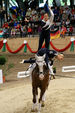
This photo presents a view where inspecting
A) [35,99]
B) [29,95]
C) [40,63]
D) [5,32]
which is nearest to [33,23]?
[5,32]

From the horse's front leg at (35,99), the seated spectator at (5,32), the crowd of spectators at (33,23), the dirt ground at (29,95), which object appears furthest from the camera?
the seated spectator at (5,32)

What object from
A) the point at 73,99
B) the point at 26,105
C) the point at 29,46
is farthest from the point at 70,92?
the point at 29,46

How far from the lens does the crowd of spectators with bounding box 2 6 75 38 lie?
2726 centimetres

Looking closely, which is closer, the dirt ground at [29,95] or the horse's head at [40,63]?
the horse's head at [40,63]

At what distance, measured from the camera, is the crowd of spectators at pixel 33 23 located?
1073 inches

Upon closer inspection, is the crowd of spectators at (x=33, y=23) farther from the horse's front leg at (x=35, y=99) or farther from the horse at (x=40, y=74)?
the horse at (x=40, y=74)

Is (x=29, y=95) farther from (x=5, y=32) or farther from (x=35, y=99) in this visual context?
(x=5, y=32)

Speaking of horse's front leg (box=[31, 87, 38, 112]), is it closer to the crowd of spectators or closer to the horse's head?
the horse's head

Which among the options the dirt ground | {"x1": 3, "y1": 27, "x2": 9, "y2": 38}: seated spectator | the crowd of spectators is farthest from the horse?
{"x1": 3, "y1": 27, "x2": 9, "y2": 38}: seated spectator

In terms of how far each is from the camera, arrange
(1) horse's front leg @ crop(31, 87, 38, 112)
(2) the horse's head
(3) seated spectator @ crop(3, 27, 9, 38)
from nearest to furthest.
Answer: (2) the horse's head, (1) horse's front leg @ crop(31, 87, 38, 112), (3) seated spectator @ crop(3, 27, 9, 38)

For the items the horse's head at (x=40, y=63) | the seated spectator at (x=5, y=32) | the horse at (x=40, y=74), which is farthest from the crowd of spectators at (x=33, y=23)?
the horse's head at (x=40, y=63)

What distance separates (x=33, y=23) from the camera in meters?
28.5

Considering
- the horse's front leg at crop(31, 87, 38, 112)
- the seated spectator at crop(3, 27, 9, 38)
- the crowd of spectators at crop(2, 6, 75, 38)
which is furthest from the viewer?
the seated spectator at crop(3, 27, 9, 38)

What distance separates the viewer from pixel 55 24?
27.4 metres
